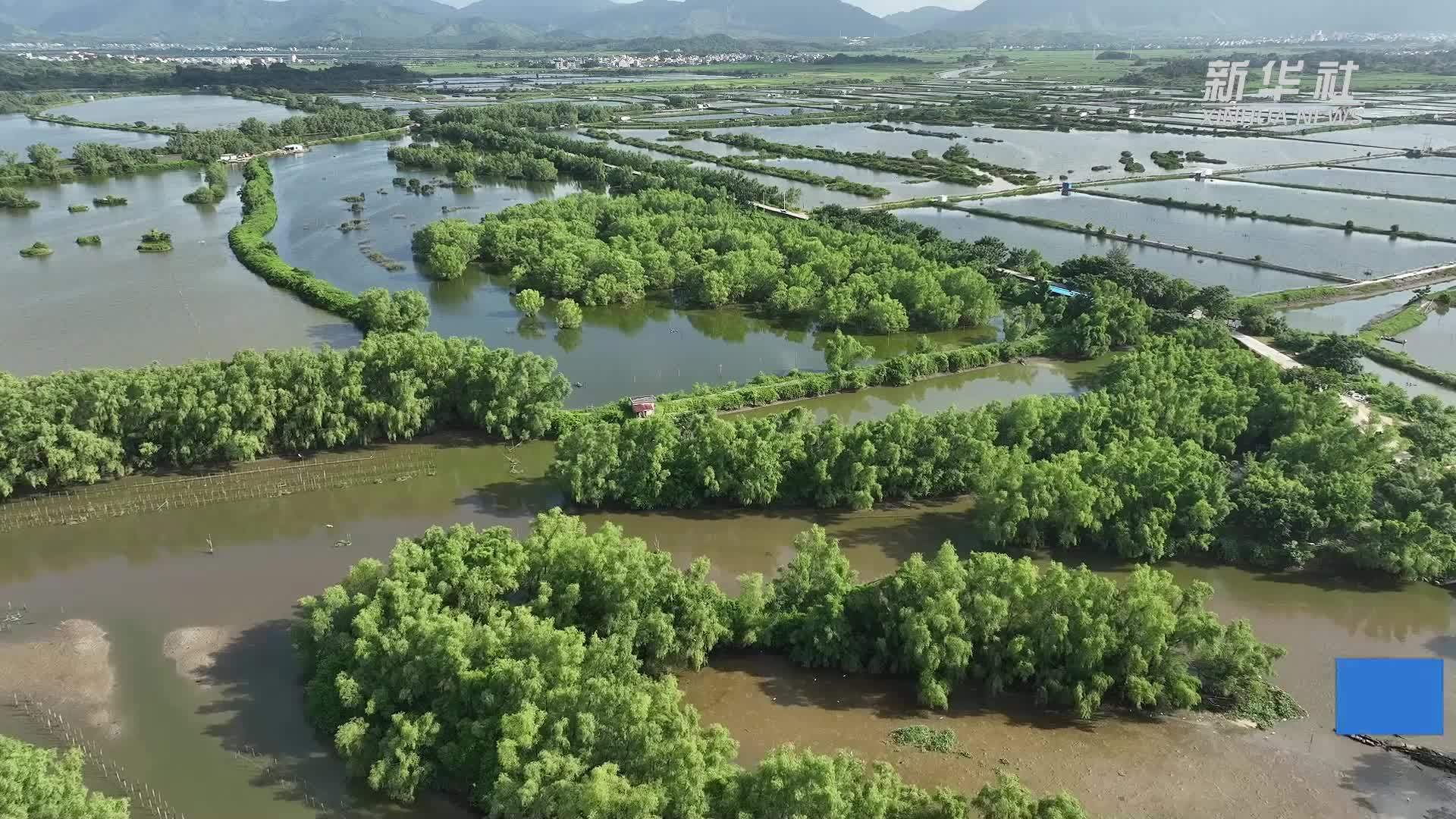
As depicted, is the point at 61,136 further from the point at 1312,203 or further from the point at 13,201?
the point at 1312,203

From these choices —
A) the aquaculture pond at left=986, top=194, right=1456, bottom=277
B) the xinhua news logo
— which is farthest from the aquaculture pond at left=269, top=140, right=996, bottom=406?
the xinhua news logo

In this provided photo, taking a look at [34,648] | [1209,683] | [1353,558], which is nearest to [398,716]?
[34,648]

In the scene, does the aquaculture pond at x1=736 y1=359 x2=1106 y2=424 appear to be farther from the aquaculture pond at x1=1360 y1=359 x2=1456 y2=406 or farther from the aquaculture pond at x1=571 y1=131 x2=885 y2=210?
the aquaculture pond at x1=571 y1=131 x2=885 y2=210

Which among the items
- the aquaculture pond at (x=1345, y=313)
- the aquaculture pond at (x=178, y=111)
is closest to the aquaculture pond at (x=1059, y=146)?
the aquaculture pond at (x=1345, y=313)

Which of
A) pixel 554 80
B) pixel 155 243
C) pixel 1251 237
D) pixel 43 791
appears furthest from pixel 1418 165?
pixel 554 80

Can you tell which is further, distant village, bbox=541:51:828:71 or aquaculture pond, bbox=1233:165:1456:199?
distant village, bbox=541:51:828:71
